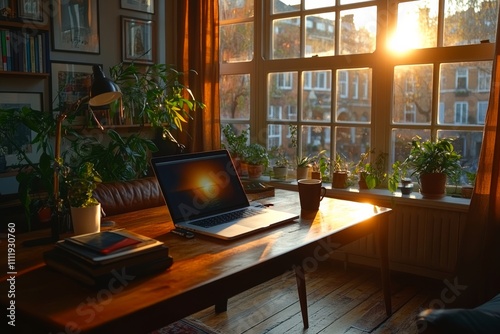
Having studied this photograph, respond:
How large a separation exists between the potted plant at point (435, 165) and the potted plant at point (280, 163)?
1035mm

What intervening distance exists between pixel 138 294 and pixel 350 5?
287 centimetres

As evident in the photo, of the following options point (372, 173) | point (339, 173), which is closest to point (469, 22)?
point (372, 173)

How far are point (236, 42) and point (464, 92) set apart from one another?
1.90m

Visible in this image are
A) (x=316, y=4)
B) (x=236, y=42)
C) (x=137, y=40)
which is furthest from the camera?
(x=236, y=42)

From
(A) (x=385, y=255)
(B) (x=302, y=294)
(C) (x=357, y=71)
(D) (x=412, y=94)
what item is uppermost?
(C) (x=357, y=71)

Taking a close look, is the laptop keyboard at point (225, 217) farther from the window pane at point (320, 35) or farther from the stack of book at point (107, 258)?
the window pane at point (320, 35)

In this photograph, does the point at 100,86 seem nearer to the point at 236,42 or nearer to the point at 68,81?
the point at 68,81

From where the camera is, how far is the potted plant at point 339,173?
3473 millimetres

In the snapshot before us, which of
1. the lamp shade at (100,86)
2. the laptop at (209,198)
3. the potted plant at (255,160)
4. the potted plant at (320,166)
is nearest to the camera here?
the lamp shade at (100,86)

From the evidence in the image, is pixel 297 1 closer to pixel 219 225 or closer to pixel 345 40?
pixel 345 40

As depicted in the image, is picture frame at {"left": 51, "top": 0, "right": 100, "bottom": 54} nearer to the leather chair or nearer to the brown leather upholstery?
the brown leather upholstery

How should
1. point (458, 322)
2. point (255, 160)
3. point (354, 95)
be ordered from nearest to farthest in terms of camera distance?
1. point (458, 322)
2. point (354, 95)
3. point (255, 160)

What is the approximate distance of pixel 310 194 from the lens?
7.00 feet

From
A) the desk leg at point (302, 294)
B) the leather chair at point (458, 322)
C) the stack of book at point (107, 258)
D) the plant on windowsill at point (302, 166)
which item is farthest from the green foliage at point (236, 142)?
the leather chair at point (458, 322)
